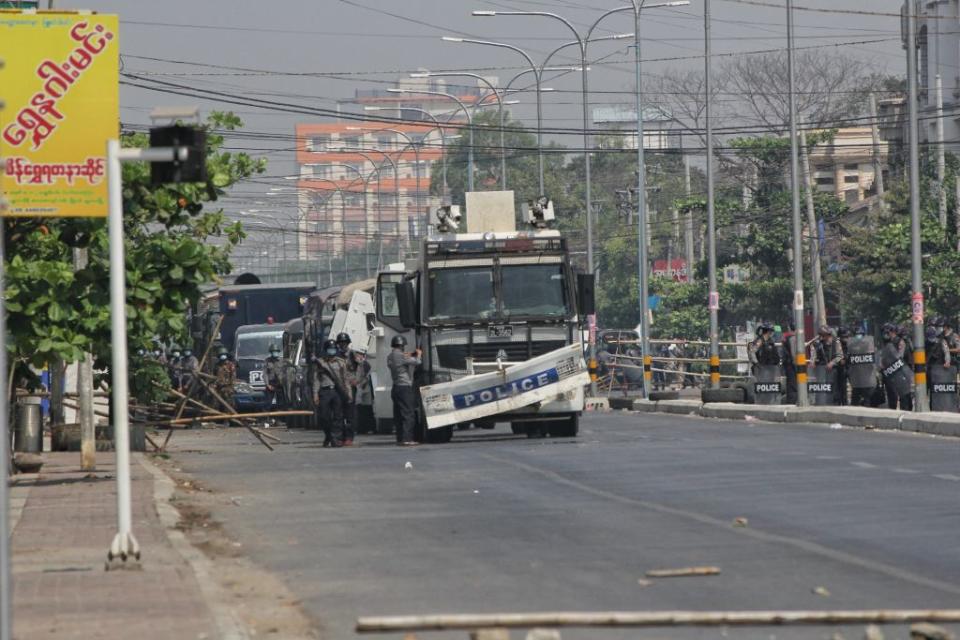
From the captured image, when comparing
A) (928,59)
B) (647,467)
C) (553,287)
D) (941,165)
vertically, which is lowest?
(647,467)

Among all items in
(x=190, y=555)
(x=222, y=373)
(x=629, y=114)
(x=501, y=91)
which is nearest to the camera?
(x=190, y=555)

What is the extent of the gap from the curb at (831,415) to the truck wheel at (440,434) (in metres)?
6.57

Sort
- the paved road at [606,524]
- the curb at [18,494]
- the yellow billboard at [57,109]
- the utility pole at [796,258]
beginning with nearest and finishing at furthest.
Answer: the paved road at [606,524] < the curb at [18,494] < the yellow billboard at [57,109] < the utility pole at [796,258]

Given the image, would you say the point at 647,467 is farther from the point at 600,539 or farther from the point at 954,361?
the point at 954,361

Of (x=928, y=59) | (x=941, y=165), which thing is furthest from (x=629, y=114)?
(x=941, y=165)

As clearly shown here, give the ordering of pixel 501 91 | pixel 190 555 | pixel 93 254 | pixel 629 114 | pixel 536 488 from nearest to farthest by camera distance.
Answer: pixel 190 555, pixel 536 488, pixel 93 254, pixel 501 91, pixel 629 114

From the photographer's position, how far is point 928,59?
70.8 m

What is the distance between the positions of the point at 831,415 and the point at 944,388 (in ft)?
6.39

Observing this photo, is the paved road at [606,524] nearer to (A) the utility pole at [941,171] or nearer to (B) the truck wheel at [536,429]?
(B) the truck wheel at [536,429]

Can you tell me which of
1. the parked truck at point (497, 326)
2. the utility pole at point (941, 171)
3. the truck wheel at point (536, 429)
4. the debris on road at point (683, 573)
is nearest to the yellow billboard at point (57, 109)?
the debris on road at point (683, 573)

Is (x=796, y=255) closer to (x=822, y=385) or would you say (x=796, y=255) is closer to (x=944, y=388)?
(x=822, y=385)

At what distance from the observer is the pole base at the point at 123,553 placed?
38.1ft

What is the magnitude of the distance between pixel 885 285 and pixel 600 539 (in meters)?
44.6

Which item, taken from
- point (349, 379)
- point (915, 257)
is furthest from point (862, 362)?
point (349, 379)
